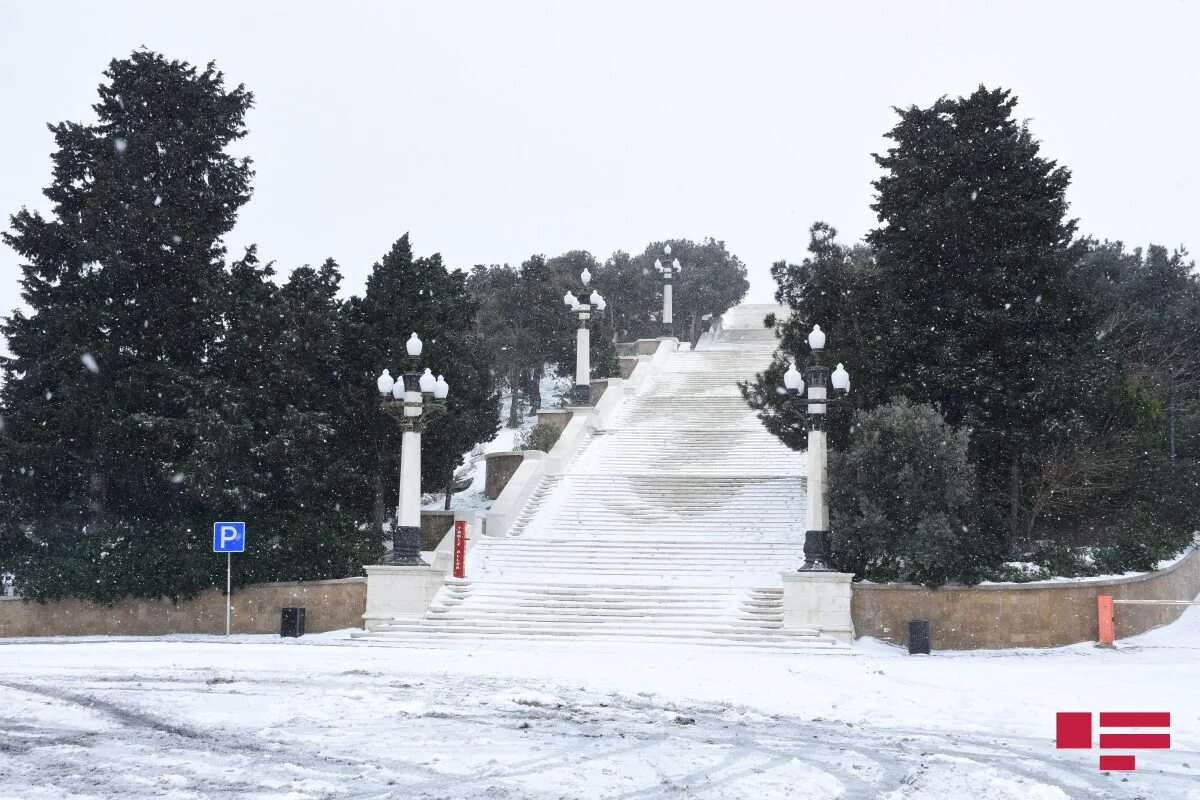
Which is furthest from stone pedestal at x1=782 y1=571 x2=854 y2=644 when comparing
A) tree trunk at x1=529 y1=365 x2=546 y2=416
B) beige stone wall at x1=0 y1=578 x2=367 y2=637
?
tree trunk at x1=529 y1=365 x2=546 y2=416

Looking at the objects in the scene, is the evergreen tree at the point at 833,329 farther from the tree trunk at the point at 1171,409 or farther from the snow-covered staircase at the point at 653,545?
the tree trunk at the point at 1171,409

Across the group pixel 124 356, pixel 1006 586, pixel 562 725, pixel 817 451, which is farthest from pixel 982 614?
pixel 124 356

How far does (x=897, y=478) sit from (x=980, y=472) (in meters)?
4.80

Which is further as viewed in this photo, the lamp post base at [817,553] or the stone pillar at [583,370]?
the stone pillar at [583,370]

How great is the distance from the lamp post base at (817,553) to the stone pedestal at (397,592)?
23.3 feet

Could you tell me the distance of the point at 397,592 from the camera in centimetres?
2345

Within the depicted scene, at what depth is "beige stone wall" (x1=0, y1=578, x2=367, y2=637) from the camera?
24203 mm

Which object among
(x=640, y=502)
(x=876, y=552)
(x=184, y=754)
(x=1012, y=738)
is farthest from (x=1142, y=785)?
(x=640, y=502)

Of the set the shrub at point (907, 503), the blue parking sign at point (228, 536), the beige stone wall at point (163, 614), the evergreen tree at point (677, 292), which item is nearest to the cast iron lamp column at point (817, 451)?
the shrub at point (907, 503)

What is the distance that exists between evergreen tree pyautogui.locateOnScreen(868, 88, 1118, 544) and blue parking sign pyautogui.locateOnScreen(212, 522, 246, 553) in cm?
1370

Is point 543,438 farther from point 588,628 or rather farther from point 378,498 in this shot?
point 588,628

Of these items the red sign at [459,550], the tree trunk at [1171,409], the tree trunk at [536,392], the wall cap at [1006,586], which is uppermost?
the tree trunk at [536,392]

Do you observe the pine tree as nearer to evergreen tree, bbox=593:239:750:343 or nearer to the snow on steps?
the snow on steps

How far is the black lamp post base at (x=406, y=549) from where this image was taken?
78.0ft
